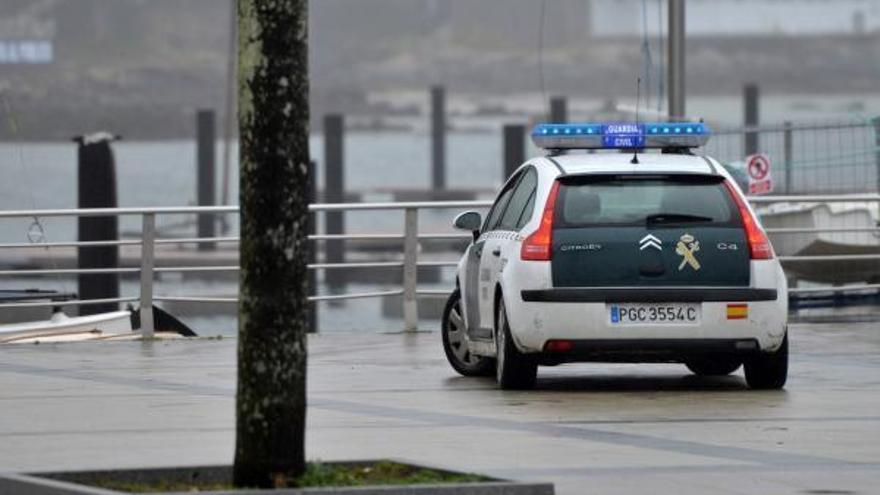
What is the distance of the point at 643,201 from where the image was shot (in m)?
14.8

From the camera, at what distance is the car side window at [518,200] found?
15.3 meters

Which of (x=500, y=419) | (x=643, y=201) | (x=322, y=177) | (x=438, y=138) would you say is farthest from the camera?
(x=322, y=177)

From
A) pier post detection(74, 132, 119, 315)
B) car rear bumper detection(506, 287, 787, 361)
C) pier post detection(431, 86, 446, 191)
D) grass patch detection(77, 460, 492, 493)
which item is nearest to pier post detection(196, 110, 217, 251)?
pier post detection(431, 86, 446, 191)

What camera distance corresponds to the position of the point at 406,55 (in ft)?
531

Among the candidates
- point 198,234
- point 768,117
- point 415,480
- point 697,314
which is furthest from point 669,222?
point 768,117

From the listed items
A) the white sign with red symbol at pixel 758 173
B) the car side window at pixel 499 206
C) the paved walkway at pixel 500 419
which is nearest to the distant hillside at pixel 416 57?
the white sign with red symbol at pixel 758 173

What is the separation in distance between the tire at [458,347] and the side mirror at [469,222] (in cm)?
41

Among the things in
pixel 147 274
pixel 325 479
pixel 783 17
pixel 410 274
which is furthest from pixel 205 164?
pixel 783 17

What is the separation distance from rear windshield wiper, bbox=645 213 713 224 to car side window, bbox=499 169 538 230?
0.79 meters

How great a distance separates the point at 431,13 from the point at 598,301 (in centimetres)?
14343

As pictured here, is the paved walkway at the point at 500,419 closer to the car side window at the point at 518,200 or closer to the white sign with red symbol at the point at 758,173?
the car side window at the point at 518,200

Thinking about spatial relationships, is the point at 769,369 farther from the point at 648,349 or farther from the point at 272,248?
the point at 272,248

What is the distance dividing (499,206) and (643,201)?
1.56 meters

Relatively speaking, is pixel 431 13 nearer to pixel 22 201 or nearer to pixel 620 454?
pixel 22 201
